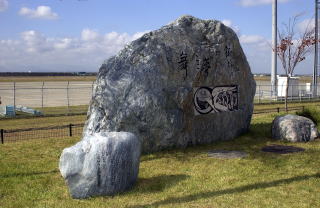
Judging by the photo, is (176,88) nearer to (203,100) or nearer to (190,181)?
(203,100)

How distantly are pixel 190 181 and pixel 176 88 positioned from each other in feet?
11.6

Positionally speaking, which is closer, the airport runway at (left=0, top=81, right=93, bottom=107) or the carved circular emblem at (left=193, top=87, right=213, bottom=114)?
the carved circular emblem at (left=193, top=87, right=213, bottom=114)

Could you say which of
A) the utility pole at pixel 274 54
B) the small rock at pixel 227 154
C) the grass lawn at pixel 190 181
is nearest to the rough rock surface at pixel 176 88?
the grass lawn at pixel 190 181

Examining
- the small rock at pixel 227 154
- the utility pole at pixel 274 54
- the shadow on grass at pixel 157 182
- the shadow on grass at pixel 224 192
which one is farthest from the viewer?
the utility pole at pixel 274 54

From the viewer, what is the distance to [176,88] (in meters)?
10.5

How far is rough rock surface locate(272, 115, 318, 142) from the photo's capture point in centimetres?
1148

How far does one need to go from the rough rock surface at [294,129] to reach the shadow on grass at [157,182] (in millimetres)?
4941

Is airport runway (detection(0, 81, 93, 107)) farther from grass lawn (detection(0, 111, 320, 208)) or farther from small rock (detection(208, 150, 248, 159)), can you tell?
small rock (detection(208, 150, 248, 159))

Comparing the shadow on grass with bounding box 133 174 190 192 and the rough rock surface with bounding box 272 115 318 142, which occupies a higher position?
the rough rock surface with bounding box 272 115 318 142

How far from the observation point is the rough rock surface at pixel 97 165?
6586 millimetres

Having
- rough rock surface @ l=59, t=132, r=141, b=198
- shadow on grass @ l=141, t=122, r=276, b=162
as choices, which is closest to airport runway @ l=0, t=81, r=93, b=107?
shadow on grass @ l=141, t=122, r=276, b=162

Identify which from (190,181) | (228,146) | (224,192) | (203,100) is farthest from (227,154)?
(224,192)

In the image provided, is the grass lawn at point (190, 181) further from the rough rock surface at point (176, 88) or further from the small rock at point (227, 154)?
the rough rock surface at point (176, 88)

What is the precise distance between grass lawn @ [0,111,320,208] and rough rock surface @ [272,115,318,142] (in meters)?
0.52
